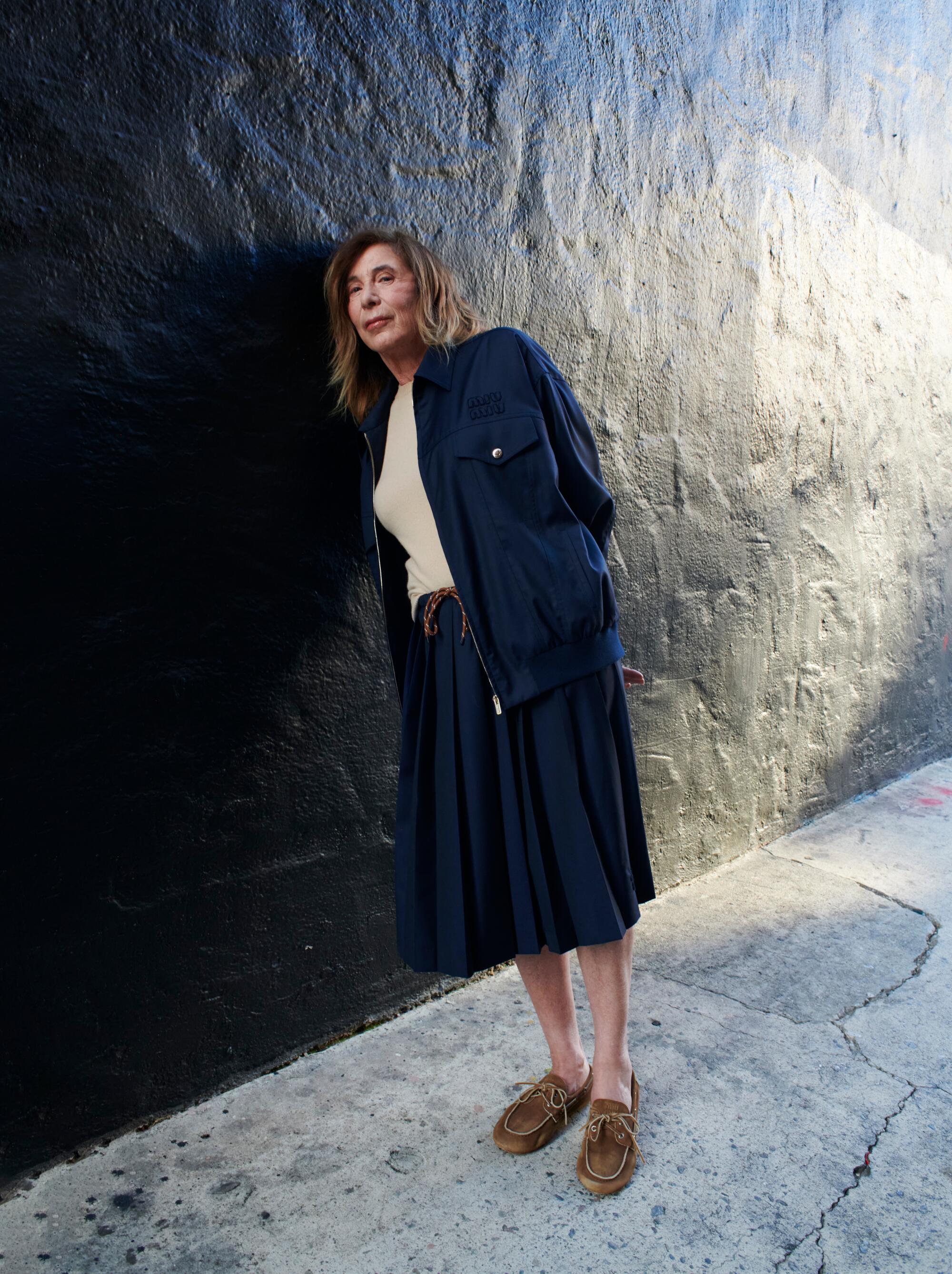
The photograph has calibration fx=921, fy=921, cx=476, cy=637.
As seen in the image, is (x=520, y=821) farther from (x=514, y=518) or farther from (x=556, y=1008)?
(x=514, y=518)

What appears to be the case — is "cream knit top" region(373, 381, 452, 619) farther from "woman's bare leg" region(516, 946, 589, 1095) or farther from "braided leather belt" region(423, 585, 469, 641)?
"woman's bare leg" region(516, 946, 589, 1095)

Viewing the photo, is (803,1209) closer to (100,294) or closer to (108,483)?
(108,483)

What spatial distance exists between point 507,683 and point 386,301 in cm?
80

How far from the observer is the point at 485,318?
2.40 meters

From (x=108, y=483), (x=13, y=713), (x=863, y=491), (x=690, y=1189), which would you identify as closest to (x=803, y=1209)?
(x=690, y=1189)

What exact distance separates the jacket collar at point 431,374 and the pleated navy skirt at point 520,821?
0.41 meters

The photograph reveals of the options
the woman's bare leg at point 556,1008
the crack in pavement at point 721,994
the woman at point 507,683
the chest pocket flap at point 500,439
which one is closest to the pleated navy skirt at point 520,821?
the woman at point 507,683

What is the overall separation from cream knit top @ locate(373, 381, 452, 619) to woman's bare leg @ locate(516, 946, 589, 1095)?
761mm

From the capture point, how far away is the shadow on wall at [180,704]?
1710mm

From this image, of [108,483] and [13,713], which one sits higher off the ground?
[108,483]

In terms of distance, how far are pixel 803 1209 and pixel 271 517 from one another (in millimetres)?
1666

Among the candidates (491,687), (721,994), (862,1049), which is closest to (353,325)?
(491,687)

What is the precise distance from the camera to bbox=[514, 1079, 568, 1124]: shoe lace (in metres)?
1.84

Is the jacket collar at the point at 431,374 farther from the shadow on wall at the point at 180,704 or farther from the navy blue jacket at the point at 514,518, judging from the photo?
the shadow on wall at the point at 180,704
